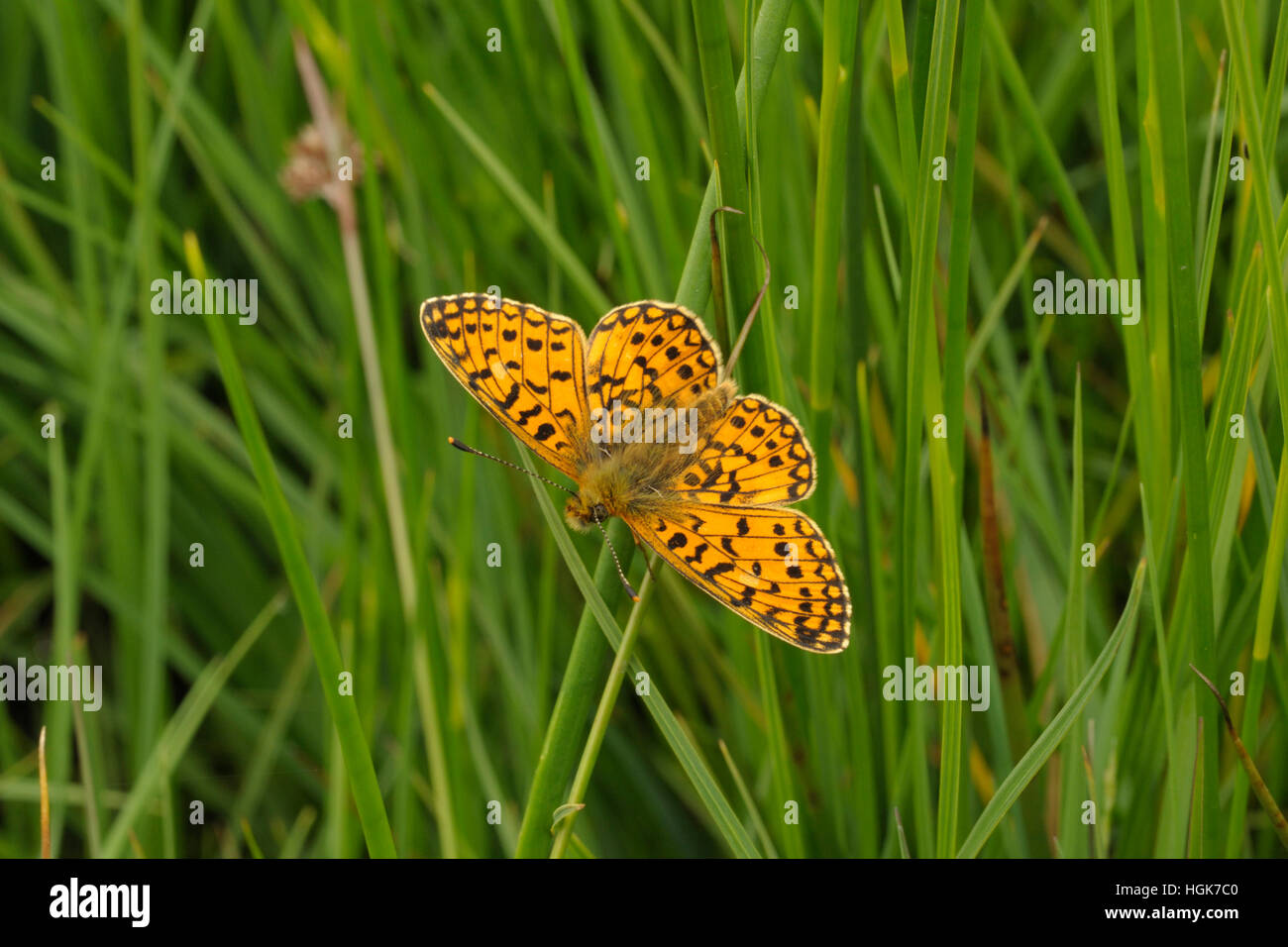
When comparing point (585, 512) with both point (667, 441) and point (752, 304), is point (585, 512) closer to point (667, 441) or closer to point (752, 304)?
point (667, 441)

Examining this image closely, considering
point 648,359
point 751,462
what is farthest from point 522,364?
point 751,462

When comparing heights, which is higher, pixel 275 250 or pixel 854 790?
pixel 275 250

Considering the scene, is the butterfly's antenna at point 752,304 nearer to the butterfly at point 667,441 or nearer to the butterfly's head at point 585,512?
the butterfly at point 667,441

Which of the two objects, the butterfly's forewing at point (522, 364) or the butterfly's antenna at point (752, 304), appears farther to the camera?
the butterfly's forewing at point (522, 364)

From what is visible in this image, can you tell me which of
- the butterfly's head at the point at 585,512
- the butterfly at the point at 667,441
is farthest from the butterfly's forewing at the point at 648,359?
the butterfly's head at the point at 585,512
